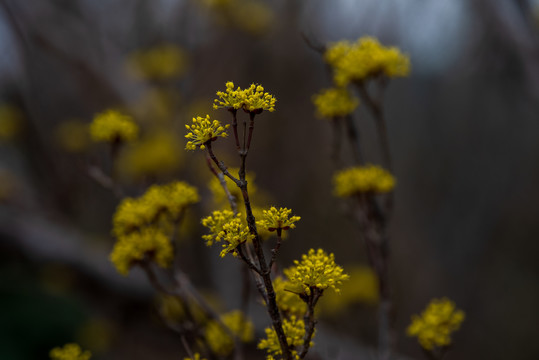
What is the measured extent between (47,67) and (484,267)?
14.5ft

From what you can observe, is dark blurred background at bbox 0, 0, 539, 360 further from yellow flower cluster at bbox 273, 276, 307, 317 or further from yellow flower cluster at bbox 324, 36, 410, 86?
yellow flower cluster at bbox 273, 276, 307, 317

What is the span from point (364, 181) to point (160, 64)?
99.3 inches

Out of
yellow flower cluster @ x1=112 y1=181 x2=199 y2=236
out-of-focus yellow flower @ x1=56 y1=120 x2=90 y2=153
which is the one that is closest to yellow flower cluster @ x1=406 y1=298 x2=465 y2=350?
yellow flower cluster @ x1=112 y1=181 x2=199 y2=236

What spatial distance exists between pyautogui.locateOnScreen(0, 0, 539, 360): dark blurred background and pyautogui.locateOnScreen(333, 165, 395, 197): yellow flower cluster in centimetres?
167

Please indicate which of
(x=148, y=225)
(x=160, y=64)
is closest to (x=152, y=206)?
(x=148, y=225)

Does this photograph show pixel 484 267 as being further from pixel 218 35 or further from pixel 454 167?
pixel 218 35

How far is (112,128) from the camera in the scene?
1117 millimetres

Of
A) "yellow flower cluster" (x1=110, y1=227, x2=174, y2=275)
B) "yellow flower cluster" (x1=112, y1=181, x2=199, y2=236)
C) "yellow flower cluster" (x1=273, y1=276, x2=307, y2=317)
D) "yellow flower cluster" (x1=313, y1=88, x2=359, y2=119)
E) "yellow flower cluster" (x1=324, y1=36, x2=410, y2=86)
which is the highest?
"yellow flower cluster" (x1=324, y1=36, x2=410, y2=86)

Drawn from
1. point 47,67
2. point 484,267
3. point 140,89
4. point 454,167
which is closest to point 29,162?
point 47,67

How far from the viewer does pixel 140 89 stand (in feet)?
10.6

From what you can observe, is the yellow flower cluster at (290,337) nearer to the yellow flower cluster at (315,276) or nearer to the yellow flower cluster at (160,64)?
the yellow flower cluster at (315,276)

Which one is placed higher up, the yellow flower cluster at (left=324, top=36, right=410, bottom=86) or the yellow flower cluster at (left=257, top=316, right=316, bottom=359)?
the yellow flower cluster at (left=324, top=36, right=410, bottom=86)

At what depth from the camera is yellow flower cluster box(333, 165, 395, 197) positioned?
1095mm

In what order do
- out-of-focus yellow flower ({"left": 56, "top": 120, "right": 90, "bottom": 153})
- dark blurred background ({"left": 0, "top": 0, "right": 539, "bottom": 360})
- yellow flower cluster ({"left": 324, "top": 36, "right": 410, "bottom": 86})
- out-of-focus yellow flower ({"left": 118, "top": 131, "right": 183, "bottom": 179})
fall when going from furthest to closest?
1. out-of-focus yellow flower ({"left": 56, "top": 120, "right": 90, "bottom": 153})
2. dark blurred background ({"left": 0, "top": 0, "right": 539, "bottom": 360})
3. out-of-focus yellow flower ({"left": 118, "top": 131, "right": 183, "bottom": 179})
4. yellow flower cluster ({"left": 324, "top": 36, "right": 410, "bottom": 86})
